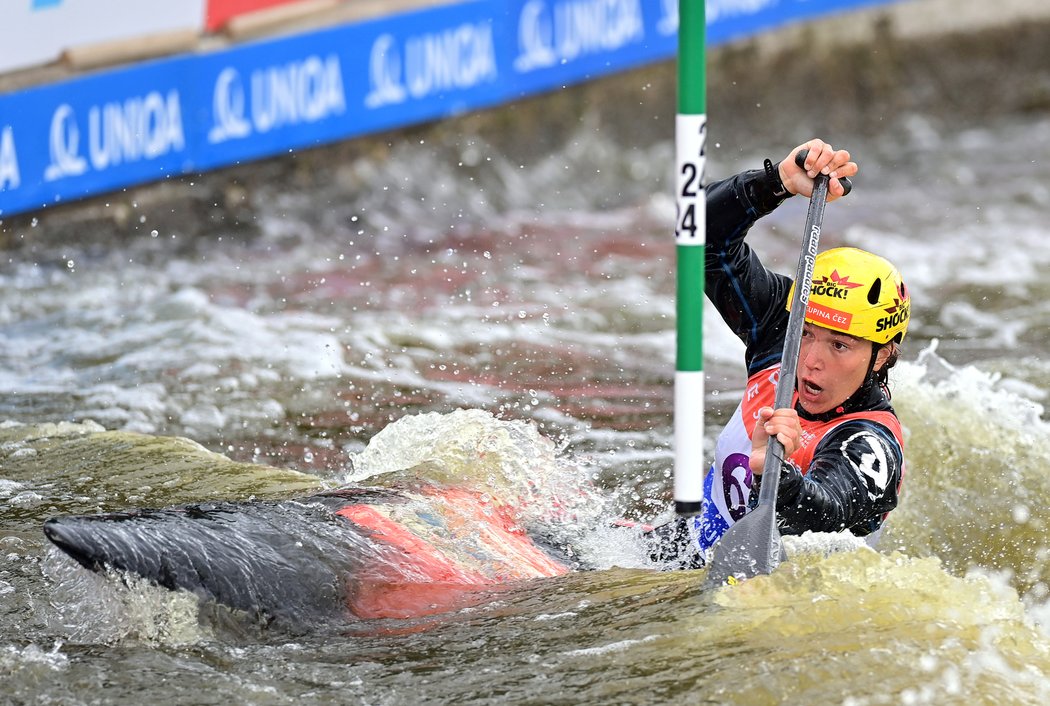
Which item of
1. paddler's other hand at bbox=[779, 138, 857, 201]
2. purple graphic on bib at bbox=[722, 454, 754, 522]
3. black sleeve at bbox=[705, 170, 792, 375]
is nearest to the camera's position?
paddler's other hand at bbox=[779, 138, 857, 201]

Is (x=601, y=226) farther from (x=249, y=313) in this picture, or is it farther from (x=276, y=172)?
(x=249, y=313)

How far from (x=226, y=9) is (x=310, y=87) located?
0.85 m

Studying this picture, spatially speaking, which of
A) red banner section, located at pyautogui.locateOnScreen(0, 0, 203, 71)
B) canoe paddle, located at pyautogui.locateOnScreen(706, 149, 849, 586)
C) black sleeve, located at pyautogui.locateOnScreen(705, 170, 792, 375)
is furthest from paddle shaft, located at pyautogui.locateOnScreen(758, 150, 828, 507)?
red banner section, located at pyautogui.locateOnScreen(0, 0, 203, 71)

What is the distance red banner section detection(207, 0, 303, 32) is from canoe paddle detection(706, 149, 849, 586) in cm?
719

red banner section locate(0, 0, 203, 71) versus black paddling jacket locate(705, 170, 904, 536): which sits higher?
red banner section locate(0, 0, 203, 71)

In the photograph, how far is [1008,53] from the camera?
1605 cm

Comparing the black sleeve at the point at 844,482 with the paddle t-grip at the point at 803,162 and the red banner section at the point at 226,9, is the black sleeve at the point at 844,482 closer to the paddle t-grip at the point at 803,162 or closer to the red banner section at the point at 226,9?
the paddle t-grip at the point at 803,162

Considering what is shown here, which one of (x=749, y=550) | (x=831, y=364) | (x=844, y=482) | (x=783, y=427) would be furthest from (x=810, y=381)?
(x=749, y=550)

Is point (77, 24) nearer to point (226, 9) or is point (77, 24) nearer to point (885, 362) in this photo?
point (226, 9)

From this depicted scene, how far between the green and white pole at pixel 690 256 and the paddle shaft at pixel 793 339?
10.6 inches

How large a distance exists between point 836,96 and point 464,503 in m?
11.7

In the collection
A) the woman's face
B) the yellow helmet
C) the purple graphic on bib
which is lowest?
the purple graphic on bib

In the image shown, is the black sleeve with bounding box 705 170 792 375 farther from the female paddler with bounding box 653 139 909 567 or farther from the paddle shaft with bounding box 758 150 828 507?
the paddle shaft with bounding box 758 150 828 507

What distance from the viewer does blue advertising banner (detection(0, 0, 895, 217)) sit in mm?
9172
